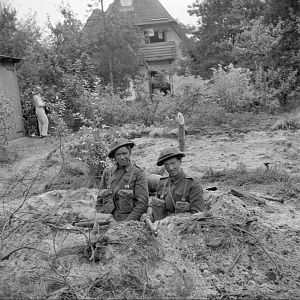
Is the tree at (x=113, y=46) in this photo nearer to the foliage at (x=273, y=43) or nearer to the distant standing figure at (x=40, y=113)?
the foliage at (x=273, y=43)

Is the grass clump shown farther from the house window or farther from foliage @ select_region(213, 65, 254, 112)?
the house window

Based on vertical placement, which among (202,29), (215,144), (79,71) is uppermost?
(202,29)

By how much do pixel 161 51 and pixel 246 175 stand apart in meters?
19.3

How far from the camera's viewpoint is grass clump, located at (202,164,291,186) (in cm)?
695

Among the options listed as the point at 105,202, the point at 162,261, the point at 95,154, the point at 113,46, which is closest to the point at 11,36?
the point at 113,46

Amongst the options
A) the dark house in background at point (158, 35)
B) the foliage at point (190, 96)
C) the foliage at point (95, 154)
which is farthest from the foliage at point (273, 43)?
the foliage at point (95, 154)

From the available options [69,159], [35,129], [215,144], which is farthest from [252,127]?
[35,129]

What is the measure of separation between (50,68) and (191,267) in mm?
14035

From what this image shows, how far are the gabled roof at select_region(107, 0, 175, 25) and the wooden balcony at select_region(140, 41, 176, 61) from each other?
130 centimetres

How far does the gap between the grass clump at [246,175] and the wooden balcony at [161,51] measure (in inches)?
726

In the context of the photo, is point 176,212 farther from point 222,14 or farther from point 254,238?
point 222,14

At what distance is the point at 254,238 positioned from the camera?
3873 millimetres

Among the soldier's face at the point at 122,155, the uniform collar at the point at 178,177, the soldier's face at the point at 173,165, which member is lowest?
the uniform collar at the point at 178,177

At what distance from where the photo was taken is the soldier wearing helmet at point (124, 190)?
14.8 feet
